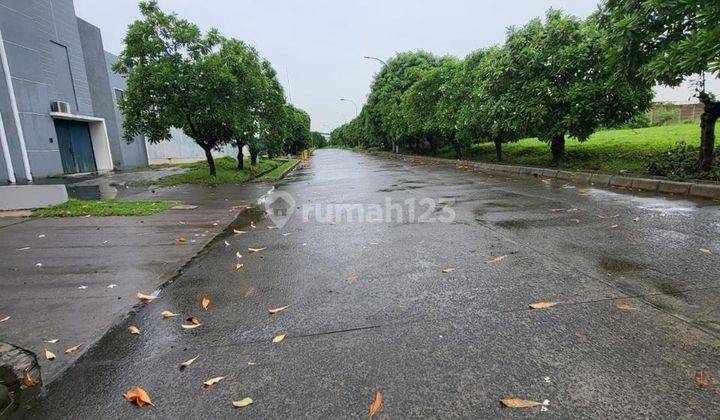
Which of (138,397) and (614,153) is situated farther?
(614,153)

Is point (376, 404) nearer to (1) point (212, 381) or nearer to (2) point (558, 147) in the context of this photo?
(1) point (212, 381)

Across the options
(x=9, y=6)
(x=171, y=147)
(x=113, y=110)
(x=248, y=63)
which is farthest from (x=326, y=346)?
(x=171, y=147)

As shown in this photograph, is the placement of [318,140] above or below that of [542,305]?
above

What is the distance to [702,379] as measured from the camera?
220cm

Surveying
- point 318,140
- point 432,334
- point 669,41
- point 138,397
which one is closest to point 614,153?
point 669,41

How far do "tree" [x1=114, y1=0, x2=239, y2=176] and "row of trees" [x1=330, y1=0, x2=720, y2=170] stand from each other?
32.8ft

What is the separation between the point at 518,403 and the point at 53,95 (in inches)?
884

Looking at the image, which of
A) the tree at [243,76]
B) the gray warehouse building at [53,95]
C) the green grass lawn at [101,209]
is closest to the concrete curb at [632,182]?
the tree at [243,76]

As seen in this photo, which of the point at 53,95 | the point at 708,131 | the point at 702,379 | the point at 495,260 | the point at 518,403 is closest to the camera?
the point at 518,403

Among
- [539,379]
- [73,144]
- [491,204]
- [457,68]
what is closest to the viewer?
[539,379]

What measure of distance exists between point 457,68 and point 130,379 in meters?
21.8

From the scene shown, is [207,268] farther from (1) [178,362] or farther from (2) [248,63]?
(2) [248,63]

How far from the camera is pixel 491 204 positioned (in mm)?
8188

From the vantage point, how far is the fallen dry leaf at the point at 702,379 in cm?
216
